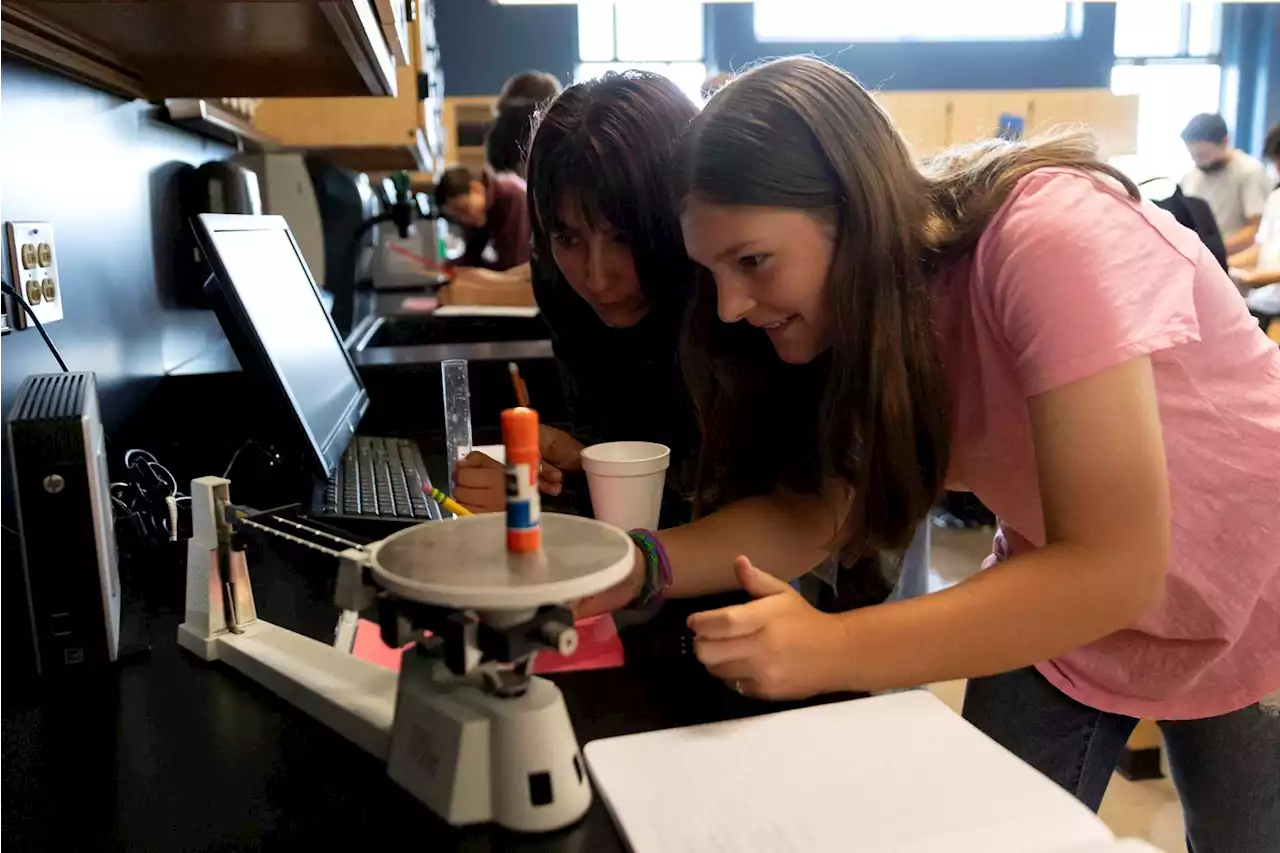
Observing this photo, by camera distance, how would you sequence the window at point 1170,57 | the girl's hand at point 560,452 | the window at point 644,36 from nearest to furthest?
the girl's hand at point 560,452
the window at point 644,36
the window at point 1170,57

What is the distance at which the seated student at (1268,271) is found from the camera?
4.15 m

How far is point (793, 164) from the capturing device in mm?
765

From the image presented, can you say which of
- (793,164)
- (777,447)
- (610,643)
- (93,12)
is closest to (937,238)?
(793,164)

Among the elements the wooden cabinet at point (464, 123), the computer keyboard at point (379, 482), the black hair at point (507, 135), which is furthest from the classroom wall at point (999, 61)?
the computer keyboard at point (379, 482)

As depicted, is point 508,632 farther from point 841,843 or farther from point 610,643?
point 610,643

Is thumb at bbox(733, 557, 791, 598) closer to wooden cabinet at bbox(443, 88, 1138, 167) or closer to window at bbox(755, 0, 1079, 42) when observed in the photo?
window at bbox(755, 0, 1079, 42)

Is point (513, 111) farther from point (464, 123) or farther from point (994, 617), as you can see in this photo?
point (464, 123)

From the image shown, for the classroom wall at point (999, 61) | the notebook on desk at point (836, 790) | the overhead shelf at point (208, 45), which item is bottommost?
the notebook on desk at point (836, 790)

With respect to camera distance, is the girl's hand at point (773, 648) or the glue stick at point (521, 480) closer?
the glue stick at point (521, 480)

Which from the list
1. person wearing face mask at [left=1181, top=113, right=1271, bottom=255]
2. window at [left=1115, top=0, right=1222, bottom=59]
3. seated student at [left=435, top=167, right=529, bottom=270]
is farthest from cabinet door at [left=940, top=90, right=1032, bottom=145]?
seated student at [left=435, top=167, right=529, bottom=270]

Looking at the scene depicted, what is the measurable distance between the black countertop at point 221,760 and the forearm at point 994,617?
3.6 inches

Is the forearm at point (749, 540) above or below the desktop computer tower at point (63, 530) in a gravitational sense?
below

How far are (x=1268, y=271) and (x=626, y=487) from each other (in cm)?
423

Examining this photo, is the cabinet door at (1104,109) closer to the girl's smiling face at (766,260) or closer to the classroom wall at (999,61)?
the classroom wall at (999,61)
